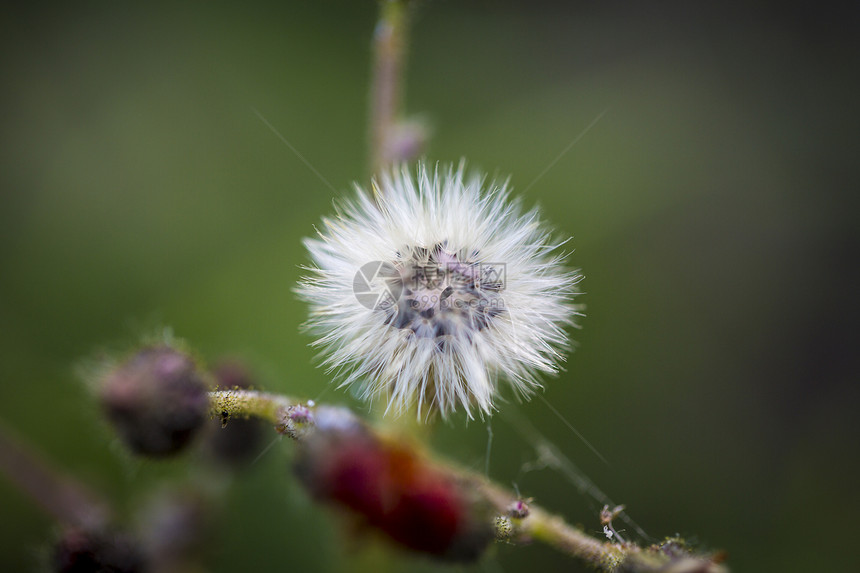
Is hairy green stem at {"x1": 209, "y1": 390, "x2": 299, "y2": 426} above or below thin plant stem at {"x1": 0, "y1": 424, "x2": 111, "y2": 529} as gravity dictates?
above

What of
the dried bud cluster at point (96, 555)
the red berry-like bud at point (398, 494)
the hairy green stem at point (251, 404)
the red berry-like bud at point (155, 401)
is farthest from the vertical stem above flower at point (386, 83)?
the dried bud cluster at point (96, 555)

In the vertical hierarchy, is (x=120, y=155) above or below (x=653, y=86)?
below

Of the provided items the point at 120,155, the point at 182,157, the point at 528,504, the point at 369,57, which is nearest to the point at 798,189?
the point at 369,57

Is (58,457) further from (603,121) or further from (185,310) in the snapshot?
(603,121)

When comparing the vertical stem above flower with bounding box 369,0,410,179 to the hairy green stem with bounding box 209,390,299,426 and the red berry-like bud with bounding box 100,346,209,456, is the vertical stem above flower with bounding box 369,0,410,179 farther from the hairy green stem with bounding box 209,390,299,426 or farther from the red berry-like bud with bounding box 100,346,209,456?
the red berry-like bud with bounding box 100,346,209,456

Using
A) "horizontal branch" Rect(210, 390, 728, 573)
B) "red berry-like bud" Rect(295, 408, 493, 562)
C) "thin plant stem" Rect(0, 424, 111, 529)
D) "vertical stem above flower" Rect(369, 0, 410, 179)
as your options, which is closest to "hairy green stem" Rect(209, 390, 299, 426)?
"horizontal branch" Rect(210, 390, 728, 573)
